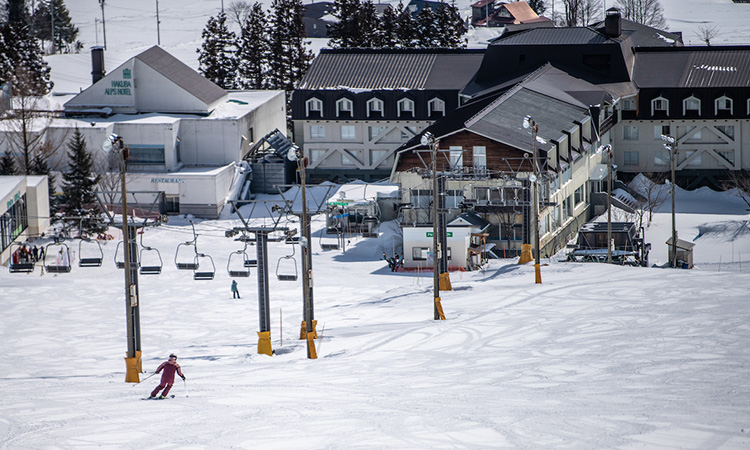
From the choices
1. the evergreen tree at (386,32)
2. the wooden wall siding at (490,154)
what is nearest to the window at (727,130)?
the wooden wall siding at (490,154)

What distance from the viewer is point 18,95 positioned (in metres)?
74.4

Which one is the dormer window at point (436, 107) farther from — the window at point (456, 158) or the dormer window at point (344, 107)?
the window at point (456, 158)

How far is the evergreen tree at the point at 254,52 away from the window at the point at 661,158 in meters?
34.0

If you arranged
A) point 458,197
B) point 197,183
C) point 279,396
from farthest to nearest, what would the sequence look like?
point 197,183 → point 458,197 → point 279,396

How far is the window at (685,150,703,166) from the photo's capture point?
68750mm

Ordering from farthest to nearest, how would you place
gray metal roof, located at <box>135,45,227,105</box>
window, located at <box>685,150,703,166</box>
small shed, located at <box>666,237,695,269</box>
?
gray metal roof, located at <box>135,45,227,105</box> < window, located at <box>685,150,703,166</box> < small shed, located at <box>666,237,695,269</box>

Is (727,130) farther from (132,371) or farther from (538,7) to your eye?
(538,7)

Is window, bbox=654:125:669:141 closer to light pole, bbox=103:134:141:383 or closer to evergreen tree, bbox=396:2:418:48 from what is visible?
evergreen tree, bbox=396:2:418:48

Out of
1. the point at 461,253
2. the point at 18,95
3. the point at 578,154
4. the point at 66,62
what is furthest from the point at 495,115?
the point at 66,62

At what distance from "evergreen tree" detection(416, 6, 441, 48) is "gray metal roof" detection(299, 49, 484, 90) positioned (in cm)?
1455

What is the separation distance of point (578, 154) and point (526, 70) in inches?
524

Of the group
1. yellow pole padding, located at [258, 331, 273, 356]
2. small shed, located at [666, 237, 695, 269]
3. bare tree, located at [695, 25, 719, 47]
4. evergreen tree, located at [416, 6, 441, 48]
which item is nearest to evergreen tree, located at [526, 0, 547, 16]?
bare tree, located at [695, 25, 719, 47]

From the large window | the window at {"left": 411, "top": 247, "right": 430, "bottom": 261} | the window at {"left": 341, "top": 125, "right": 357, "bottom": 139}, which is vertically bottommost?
the window at {"left": 411, "top": 247, "right": 430, "bottom": 261}

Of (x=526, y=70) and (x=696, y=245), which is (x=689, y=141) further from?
(x=696, y=245)
